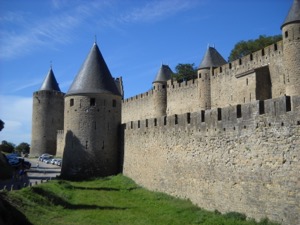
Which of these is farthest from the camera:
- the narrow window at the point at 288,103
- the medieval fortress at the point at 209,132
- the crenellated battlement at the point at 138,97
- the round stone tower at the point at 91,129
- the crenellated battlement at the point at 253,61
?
the crenellated battlement at the point at 138,97

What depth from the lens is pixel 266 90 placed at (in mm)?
25844

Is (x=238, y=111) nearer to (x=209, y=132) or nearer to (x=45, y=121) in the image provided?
(x=209, y=132)

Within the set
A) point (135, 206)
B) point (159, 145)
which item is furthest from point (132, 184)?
point (135, 206)

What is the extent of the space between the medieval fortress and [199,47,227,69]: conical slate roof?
Answer: 92mm

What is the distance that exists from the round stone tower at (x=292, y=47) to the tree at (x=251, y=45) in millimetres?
13215

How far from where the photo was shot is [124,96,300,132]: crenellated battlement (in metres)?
10.7

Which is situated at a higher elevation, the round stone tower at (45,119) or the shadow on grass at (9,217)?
the round stone tower at (45,119)

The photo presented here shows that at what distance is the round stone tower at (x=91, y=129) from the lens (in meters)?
22.7

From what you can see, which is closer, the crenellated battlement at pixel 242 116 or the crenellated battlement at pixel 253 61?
the crenellated battlement at pixel 242 116

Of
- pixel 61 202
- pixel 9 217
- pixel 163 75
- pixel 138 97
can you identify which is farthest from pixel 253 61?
pixel 9 217

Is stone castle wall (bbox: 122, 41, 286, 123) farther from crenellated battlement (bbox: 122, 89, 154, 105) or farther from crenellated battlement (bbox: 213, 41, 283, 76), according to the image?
crenellated battlement (bbox: 122, 89, 154, 105)

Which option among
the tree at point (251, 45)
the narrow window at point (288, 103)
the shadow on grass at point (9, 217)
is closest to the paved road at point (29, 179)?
the shadow on grass at point (9, 217)

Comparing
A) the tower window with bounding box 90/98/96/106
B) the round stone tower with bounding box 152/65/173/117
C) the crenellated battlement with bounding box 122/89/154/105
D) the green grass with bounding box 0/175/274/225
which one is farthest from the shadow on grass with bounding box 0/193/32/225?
the crenellated battlement with bounding box 122/89/154/105

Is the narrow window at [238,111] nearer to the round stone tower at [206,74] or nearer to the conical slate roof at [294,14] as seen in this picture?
the conical slate roof at [294,14]
